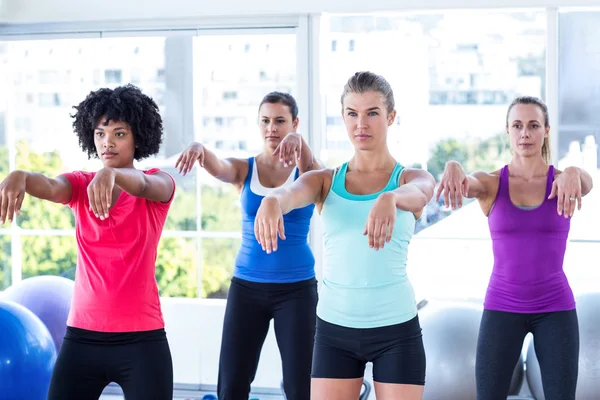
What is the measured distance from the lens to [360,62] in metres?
4.92

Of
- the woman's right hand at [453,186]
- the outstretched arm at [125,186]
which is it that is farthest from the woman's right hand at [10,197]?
the woman's right hand at [453,186]

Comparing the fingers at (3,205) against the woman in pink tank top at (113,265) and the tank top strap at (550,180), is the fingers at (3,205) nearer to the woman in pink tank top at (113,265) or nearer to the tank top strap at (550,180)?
the woman in pink tank top at (113,265)

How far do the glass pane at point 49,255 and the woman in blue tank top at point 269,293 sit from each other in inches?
90.8

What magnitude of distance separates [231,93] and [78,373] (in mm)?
2934

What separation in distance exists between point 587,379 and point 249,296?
1.86 meters

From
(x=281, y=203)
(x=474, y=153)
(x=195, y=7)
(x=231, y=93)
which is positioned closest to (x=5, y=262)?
(x=231, y=93)

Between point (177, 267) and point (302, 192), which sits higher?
point (302, 192)

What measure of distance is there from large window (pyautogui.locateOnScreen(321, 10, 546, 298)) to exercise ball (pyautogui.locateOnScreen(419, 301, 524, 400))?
27.2 inches

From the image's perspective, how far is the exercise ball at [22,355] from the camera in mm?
3738

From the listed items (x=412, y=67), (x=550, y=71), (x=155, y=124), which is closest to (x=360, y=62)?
(x=412, y=67)

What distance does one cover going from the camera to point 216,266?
5.27 meters

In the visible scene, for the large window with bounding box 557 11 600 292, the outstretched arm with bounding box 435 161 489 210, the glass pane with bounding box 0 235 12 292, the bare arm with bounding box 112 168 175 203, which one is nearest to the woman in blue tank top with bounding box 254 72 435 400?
the outstretched arm with bounding box 435 161 489 210

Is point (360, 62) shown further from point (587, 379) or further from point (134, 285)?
point (134, 285)

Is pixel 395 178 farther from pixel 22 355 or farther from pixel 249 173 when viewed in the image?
pixel 22 355
